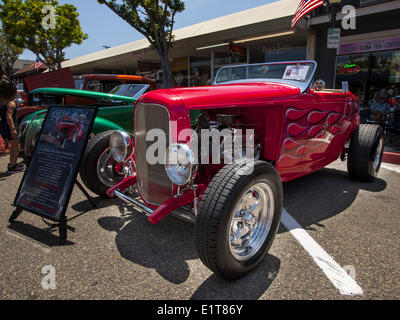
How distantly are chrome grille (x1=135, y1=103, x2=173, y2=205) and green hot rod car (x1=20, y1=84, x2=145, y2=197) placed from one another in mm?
327

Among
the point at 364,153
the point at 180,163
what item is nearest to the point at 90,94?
the point at 180,163

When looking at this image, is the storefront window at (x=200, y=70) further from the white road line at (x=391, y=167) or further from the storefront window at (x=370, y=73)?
the white road line at (x=391, y=167)

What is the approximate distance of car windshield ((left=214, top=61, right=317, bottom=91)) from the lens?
310 centimetres

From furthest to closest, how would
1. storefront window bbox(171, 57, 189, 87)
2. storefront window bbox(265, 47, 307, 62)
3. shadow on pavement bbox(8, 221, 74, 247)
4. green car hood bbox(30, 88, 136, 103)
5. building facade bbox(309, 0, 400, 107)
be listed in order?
storefront window bbox(171, 57, 189, 87) → storefront window bbox(265, 47, 307, 62) → building facade bbox(309, 0, 400, 107) → green car hood bbox(30, 88, 136, 103) → shadow on pavement bbox(8, 221, 74, 247)

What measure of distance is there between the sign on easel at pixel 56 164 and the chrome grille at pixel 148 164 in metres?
0.53

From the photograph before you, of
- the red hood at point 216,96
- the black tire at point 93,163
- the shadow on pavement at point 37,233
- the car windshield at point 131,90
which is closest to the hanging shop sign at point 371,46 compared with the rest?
the car windshield at point 131,90

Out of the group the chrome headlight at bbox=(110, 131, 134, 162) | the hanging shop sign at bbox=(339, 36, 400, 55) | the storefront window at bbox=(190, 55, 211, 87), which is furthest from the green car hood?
the storefront window at bbox=(190, 55, 211, 87)

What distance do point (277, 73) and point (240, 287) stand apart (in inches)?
102

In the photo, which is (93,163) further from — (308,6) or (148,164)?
(308,6)

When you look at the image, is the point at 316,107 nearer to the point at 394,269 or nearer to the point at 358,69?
the point at 394,269

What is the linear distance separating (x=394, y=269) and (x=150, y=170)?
214 centimetres

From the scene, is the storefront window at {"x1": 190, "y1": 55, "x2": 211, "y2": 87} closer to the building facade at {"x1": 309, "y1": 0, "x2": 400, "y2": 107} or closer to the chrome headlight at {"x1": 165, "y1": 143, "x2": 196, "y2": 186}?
the building facade at {"x1": 309, "y1": 0, "x2": 400, "y2": 107}

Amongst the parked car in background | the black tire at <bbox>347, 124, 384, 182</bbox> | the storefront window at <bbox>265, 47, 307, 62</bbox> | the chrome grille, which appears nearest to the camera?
the chrome grille

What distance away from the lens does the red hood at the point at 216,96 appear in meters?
2.09
